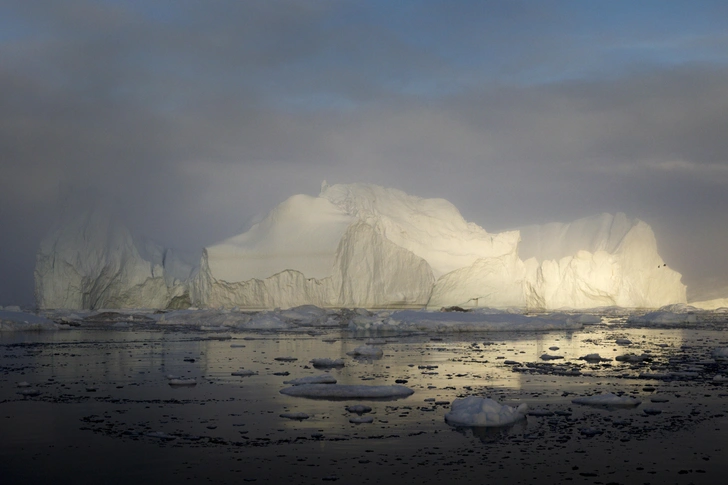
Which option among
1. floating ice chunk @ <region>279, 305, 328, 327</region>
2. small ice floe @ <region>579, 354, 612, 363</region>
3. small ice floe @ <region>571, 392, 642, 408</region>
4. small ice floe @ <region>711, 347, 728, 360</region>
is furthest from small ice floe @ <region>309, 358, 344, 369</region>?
floating ice chunk @ <region>279, 305, 328, 327</region>

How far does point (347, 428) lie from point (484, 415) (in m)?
1.27

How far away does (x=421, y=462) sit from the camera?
5.38 metres


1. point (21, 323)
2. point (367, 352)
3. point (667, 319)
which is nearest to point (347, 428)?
point (367, 352)

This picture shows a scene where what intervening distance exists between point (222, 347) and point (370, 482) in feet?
37.7

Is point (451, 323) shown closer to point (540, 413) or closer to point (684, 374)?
point (684, 374)

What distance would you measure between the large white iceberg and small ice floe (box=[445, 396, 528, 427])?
28.4 meters

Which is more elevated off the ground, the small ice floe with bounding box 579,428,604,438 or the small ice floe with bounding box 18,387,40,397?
the small ice floe with bounding box 18,387,40,397

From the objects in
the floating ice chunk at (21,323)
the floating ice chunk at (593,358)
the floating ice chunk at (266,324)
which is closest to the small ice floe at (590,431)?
the floating ice chunk at (593,358)

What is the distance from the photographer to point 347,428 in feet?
21.7

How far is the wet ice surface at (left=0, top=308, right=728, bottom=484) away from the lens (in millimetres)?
5164

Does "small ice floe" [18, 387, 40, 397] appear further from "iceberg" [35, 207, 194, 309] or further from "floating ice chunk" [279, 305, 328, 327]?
"iceberg" [35, 207, 194, 309]

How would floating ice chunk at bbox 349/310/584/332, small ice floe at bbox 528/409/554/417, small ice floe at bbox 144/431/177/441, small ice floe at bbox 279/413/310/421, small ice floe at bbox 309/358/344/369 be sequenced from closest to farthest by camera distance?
1. small ice floe at bbox 144/431/177/441
2. small ice floe at bbox 279/413/310/421
3. small ice floe at bbox 528/409/554/417
4. small ice floe at bbox 309/358/344/369
5. floating ice chunk at bbox 349/310/584/332

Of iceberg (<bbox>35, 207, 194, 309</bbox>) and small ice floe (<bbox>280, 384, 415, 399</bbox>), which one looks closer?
small ice floe (<bbox>280, 384, 415, 399</bbox>)

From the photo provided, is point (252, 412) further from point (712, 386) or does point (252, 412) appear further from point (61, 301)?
point (61, 301)
